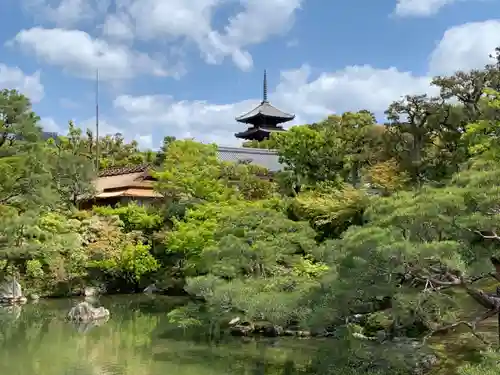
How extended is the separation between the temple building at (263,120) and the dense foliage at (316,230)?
1454cm

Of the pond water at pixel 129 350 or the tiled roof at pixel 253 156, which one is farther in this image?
the tiled roof at pixel 253 156

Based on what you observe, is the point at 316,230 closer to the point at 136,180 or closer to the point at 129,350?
the point at 129,350

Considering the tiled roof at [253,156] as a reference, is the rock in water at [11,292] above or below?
below

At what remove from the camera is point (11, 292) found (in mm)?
17484

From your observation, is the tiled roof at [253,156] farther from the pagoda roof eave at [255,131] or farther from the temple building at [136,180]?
the pagoda roof eave at [255,131]

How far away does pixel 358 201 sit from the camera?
51.6ft

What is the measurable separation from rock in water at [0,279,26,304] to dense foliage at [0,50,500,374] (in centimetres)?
50

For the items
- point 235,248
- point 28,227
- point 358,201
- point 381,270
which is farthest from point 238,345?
point 28,227

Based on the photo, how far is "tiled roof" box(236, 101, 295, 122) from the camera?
4000 centimetres

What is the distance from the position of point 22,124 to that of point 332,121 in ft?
31.8

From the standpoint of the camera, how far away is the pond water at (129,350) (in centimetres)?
979

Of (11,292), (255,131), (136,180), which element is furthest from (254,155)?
(11,292)

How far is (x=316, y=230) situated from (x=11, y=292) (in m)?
9.06

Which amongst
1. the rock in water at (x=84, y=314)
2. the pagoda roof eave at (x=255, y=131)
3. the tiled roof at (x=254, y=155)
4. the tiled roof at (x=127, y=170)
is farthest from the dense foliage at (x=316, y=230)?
the pagoda roof eave at (x=255, y=131)
